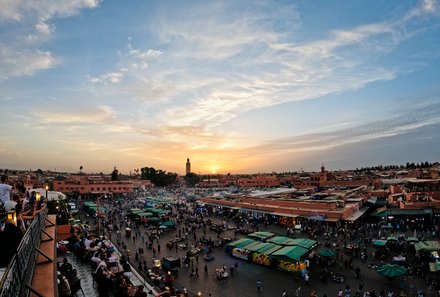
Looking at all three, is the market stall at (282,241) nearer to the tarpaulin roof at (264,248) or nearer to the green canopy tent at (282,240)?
the green canopy tent at (282,240)

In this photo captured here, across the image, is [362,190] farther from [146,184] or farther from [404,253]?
[146,184]

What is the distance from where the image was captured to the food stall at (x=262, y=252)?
20803 millimetres

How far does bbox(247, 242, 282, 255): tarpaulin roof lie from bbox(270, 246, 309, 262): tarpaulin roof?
622mm

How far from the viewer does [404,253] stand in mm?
22781

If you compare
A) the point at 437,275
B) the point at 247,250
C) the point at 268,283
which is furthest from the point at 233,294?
the point at 437,275

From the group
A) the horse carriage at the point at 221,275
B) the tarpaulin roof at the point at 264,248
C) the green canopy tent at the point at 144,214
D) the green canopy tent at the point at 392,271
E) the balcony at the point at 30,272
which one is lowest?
the horse carriage at the point at 221,275

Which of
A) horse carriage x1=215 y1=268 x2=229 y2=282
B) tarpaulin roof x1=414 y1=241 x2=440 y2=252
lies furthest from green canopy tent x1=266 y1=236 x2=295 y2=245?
tarpaulin roof x1=414 y1=241 x2=440 y2=252

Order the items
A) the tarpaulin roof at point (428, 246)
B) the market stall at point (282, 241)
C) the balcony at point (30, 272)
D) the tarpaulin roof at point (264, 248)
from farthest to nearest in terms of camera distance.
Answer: the market stall at point (282, 241)
the tarpaulin roof at point (264, 248)
the tarpaulin roof at point (428, 246)
the balcony at point (30, 272)

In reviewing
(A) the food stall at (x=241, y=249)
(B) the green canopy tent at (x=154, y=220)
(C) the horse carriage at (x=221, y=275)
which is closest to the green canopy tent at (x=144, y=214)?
(B) the green canopy tent at (x=154, y=220)

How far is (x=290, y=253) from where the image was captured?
19.6 m

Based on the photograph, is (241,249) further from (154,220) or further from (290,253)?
(154,220)

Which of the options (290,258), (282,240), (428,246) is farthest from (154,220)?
(428,246)

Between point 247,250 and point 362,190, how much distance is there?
36.4 metres

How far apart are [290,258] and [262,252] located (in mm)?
2407
